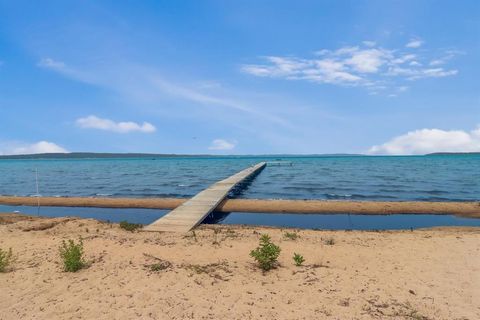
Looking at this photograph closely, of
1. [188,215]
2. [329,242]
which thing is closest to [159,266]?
[329,242]

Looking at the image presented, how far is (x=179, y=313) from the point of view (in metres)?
6.23

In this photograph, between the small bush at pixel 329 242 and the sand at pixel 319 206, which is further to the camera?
the sand at pixel 319 206

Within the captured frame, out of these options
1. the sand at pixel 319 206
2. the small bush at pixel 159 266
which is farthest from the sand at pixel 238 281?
the sand at pixel 319 206

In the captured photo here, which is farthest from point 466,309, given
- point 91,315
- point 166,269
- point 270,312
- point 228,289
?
point 91,315

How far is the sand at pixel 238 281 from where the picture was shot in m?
6.31

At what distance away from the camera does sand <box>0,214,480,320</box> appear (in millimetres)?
6312

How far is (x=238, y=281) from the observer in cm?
764

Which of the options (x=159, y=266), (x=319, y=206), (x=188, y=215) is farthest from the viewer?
(x=319, y=206)

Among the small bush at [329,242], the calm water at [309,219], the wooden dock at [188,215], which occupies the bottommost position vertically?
the calm water at [309,219]

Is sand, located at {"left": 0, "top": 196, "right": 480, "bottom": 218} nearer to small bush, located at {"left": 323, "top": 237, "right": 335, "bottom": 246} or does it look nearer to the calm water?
the calm water

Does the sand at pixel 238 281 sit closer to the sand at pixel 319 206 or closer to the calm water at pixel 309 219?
the calm water at pixel 309 219

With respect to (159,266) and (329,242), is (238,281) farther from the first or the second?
(329,242)

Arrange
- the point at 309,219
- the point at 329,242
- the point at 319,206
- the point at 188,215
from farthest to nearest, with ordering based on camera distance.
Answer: the point at 319,206 → the point at 309,219 → the point at 188,215 → the point at 329,242

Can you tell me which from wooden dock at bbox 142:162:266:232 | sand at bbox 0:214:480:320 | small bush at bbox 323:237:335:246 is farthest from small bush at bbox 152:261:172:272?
small bush at bbox 323:237:335:246
